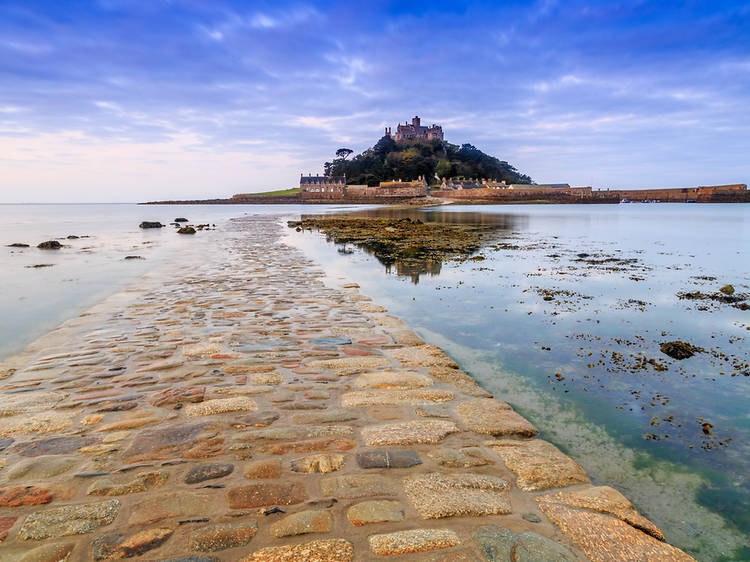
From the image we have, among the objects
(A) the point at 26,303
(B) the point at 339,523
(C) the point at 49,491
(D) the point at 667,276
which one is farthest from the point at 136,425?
(D) the point at 667,276

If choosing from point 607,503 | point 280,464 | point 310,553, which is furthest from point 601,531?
point 280,464

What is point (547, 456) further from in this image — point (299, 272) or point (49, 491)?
point (299, 272)

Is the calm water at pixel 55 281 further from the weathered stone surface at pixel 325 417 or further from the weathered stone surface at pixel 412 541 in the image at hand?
the weathered stone surface at pixel 412 541

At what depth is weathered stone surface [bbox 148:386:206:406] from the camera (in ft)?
15.4

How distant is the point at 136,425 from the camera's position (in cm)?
414

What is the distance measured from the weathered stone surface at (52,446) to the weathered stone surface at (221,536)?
186 centimetres

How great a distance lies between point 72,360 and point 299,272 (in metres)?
8.45

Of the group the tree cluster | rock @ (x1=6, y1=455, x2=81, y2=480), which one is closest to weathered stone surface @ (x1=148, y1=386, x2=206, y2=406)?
rock @ (x1=6, y1=455, x2=81, y2=480)

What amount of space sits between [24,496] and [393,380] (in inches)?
146

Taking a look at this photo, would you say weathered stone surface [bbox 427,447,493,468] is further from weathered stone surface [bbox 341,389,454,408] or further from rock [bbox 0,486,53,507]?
rock [bbox 0,486,53,507]

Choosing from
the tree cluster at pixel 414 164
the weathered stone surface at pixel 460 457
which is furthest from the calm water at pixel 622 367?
the tree cluster at pixel 414 164

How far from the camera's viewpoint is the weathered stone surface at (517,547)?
256 cm

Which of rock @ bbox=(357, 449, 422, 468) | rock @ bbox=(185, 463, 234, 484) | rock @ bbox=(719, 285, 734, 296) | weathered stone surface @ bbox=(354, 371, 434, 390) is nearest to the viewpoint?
rock @ bbox=(185, 463, 234, 484)

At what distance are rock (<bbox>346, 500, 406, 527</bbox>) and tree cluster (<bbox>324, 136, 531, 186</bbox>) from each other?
163 metres
